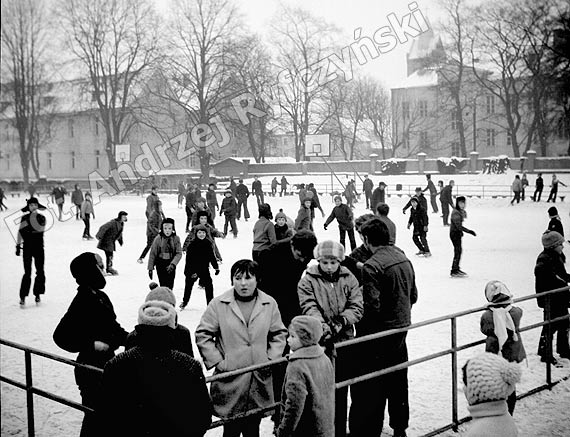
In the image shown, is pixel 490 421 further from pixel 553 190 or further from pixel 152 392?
pixel 553 190

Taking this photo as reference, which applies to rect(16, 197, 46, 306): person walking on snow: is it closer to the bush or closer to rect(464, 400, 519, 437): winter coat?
rect(464, 400, 519, 437): winter coat

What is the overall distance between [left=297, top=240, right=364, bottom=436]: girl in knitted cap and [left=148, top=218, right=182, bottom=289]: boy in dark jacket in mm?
4508

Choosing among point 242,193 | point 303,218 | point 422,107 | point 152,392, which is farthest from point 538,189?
point 422,107

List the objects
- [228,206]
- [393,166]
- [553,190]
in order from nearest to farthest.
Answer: [553,190]
[228,206]
[393,166]

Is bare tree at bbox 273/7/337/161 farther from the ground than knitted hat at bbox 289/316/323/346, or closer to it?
farther from the ground

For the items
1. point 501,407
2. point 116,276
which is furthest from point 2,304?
point 501,407

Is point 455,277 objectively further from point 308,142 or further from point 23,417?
point 308,142

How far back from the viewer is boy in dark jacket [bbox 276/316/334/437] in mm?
3188

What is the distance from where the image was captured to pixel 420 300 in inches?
364

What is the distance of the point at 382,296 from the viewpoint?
14.3 feet

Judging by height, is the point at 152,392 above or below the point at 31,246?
above

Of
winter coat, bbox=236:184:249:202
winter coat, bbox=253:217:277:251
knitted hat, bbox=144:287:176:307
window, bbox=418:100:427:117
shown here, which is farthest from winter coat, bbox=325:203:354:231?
window, bbox=418:100:427:117

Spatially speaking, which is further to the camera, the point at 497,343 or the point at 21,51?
the point at 21,51

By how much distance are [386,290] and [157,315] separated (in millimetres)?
2151
